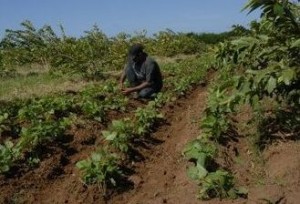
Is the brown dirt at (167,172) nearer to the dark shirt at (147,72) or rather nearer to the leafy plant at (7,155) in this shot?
the dark shirt at (147,72)

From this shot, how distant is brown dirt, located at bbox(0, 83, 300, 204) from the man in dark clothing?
233cm

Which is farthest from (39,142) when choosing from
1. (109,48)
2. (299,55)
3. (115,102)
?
(109,48)

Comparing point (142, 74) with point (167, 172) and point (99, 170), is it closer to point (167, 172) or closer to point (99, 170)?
point (167, 172)

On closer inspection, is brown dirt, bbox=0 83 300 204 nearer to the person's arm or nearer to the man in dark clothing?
the person's arm

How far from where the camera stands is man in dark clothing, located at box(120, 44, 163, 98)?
9945mm

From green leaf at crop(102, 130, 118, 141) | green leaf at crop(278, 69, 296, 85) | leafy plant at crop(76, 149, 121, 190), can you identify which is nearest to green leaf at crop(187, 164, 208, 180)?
leafy plant at crop(76, 149, 121, 190)

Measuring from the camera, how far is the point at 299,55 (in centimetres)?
502

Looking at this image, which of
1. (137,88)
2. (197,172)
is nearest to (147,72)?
(137,88)

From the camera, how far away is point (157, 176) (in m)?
6.46

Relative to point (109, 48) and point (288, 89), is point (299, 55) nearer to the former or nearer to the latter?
point (288, 89)

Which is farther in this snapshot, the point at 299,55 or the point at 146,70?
the point at 146,70

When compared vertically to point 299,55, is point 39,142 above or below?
below

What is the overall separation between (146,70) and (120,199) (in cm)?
445

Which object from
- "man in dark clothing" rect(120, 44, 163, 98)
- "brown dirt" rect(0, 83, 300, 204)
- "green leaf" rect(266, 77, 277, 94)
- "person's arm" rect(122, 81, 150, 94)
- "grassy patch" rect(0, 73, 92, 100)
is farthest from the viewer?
"grassy patch" rect(0, 73, 92, 100)
